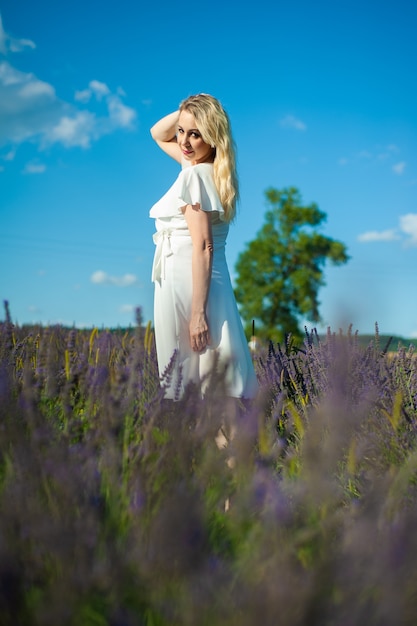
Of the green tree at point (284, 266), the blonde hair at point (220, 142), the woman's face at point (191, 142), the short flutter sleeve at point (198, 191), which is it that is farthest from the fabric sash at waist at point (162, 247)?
the green tree at point (284, 266)

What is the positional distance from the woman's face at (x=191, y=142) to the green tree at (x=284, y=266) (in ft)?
106

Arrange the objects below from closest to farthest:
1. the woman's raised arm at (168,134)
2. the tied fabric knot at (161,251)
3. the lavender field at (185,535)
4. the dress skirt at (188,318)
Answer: the lavender field at (185,535)
the dress skirt at (188,318)
the tied fabric knot at (161,251)
the woman's raised arm at (168,134)

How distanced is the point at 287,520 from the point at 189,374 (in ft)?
5.94

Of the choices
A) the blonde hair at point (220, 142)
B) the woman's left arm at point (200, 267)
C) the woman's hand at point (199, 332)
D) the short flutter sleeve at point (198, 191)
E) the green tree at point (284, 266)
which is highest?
the green tree at point (284, 266)

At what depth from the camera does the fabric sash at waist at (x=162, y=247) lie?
3.39m

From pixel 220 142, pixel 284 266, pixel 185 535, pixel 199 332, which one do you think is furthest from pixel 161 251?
pixel 284 266

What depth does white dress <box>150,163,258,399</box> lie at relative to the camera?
3273 millimetres

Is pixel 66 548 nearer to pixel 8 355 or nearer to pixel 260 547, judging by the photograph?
pixel 260 547

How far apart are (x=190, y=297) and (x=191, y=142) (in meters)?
0.83

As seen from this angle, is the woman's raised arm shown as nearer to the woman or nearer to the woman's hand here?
the woman

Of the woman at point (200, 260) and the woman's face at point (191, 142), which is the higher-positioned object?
the woman's face at point (191, 142)

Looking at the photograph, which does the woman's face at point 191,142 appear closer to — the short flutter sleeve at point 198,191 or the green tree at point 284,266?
the short flutter sleeve at point 198,191

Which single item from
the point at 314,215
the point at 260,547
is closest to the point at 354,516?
the point at 260,547

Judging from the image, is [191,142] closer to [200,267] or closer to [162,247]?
[162,247]
